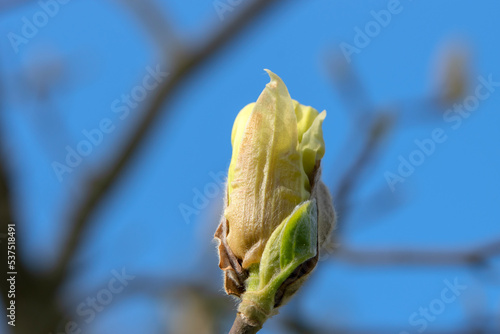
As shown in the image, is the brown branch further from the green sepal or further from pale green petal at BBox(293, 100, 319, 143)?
the green sepal

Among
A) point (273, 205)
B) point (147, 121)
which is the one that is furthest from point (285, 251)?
point (147, 121)

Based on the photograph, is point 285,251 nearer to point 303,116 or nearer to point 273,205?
point 273,205

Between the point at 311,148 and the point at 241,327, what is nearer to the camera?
the point at 241,327

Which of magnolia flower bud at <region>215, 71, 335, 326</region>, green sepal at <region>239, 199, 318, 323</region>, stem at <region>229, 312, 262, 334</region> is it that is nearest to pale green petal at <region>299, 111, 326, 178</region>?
magnolia flower bud at <region>215, 71, 335, 326</region>

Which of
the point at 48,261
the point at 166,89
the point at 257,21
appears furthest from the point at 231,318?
the point at 257,21

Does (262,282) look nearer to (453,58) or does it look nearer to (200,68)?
(200,68)

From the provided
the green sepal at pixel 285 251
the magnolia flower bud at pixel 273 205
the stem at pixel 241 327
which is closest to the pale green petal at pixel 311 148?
the magnolia flower bud at pixel 273 205
